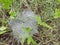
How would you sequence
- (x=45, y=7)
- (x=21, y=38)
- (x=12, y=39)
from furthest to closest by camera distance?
(x=45, y=7), (x=12, y=39), (x=21, y=38)

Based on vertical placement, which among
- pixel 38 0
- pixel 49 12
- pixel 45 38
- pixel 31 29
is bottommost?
pixel 45 38

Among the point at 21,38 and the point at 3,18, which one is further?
the point at 3,18

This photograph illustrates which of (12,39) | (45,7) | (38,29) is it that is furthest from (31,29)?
(45,7)

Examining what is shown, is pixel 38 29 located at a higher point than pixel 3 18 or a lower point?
lower

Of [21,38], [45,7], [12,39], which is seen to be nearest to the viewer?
[21,38]

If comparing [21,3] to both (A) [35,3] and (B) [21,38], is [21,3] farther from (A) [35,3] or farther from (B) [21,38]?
(B) [21,38]

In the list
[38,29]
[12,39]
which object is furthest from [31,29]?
[12,39]

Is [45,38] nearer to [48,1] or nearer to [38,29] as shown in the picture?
[38,29]
